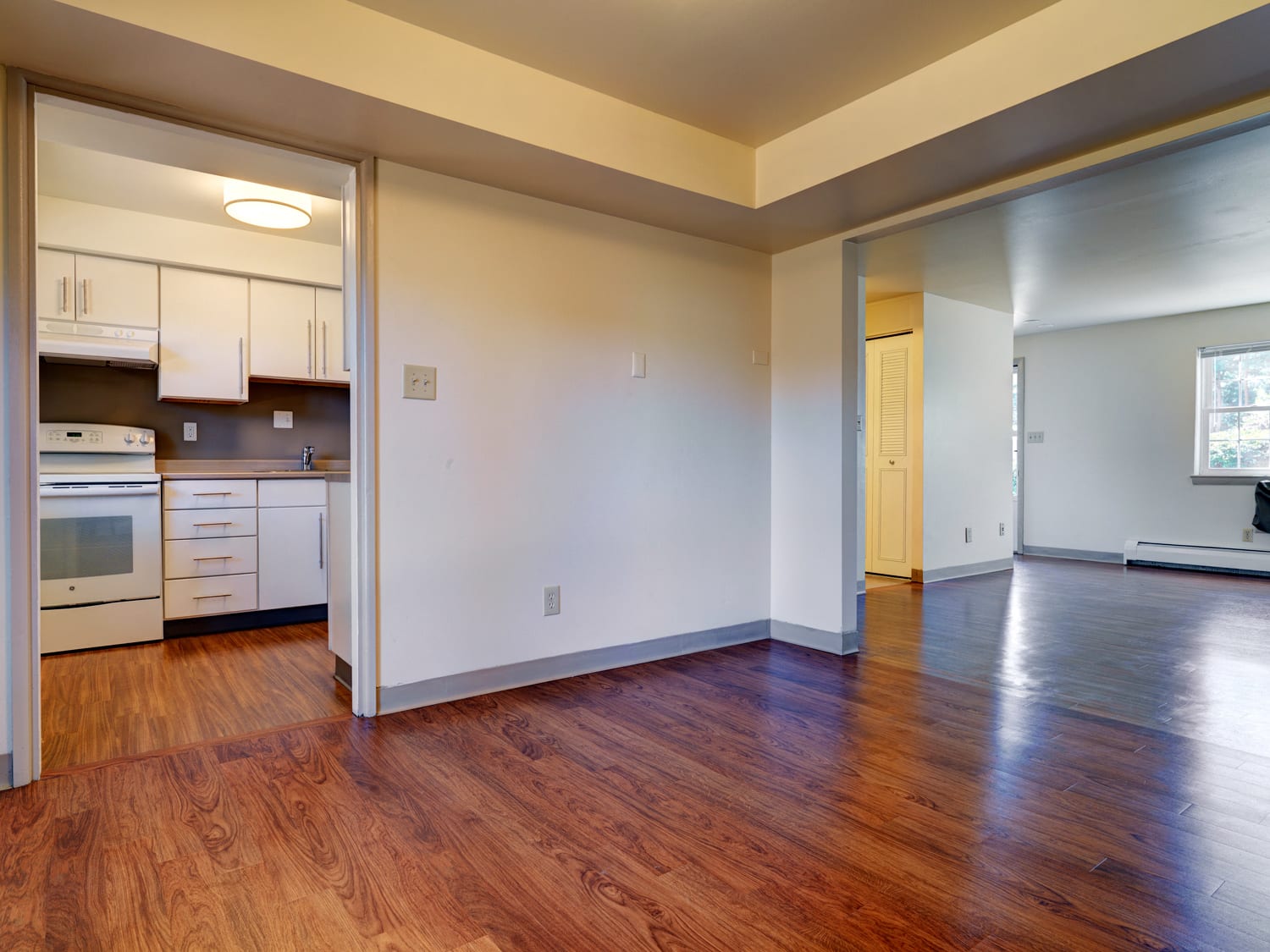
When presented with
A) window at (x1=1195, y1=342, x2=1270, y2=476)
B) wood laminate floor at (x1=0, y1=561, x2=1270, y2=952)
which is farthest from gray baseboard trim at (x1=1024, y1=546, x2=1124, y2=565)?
wood laminate floor at (x1=0, y1=561, x2=1270, y2=952)

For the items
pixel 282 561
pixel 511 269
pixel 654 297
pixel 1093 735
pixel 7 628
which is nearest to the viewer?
pixel 7 628

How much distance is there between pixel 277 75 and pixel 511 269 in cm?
103

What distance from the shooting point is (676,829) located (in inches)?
67.7

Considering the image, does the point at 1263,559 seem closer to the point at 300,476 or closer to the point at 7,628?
the point at 300,476

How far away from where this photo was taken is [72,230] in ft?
12.0

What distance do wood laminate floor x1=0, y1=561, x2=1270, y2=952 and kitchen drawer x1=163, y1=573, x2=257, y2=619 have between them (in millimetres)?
1861

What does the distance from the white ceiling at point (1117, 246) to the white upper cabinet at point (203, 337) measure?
12.5ft

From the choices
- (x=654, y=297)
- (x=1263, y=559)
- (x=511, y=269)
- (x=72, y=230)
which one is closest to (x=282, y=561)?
(x=72, y=230)

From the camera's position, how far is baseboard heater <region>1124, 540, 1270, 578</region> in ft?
19.1

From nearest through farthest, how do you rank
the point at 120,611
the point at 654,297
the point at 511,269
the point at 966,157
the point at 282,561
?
the point at 966,157 < the point at 511,269 < the point at 654,297 < the point at 120,611 < the point at 282,561

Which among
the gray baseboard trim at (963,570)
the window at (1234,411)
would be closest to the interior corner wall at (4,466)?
the gray baseboard trim at (963,570)

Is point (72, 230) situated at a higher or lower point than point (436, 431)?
higher

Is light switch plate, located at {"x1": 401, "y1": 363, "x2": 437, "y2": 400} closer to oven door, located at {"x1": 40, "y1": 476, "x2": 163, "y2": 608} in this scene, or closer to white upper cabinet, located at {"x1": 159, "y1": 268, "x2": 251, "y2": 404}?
oven door, located at {"x1": 40, "y1": 476, "x2": 163, "y2": 608}

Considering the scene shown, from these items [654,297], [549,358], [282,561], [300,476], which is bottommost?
[282,561]
